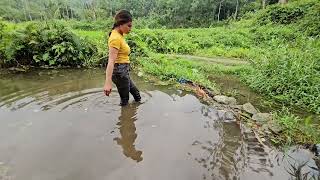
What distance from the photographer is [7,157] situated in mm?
3898

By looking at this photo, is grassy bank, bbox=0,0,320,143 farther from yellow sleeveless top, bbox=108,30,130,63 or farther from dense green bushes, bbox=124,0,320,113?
yellow sleeveless top, bbox=108,30,130,63

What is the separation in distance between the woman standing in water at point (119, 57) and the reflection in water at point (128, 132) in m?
0.19

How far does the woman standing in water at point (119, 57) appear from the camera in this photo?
186 inches

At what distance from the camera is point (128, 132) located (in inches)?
186

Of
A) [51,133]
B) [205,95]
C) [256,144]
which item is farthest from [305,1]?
[51,133]

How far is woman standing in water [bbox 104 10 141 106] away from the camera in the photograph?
4.72 m

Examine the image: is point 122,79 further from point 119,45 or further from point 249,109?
point 249,109

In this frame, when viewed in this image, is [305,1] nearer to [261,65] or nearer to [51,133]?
[261,65]

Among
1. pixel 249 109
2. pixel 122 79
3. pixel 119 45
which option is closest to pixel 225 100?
pixel 249 109

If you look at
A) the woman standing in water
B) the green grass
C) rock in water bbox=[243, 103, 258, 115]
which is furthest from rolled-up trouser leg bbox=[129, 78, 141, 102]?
the green grass

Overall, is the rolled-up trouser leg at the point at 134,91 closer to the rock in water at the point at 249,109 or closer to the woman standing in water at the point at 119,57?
the woman standing in water at the point at 119,57

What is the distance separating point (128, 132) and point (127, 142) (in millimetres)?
345

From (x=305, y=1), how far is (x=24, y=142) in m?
18.6

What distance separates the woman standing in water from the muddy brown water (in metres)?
0.51
